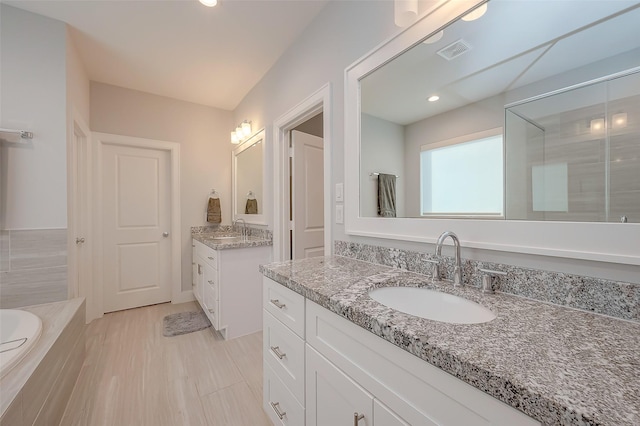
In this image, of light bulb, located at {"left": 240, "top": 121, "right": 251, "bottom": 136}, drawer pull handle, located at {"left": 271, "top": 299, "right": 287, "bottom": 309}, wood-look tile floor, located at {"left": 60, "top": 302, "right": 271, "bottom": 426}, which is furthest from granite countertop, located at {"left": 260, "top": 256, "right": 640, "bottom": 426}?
light bulb, located at {"left": 240, "top": 121, "right": 251, "bottom": 136}

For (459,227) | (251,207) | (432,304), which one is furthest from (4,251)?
(459,227)

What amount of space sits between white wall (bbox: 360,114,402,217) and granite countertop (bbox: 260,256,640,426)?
0.64 meters

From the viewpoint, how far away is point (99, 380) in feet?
5.73

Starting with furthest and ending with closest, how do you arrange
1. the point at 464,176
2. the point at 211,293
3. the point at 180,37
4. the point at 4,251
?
the point at 211,293
the point at 180,37
the point at 4,251
the point at 464,176

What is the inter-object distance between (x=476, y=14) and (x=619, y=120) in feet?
2.11

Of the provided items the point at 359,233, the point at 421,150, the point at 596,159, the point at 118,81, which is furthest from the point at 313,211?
the point at 118,81

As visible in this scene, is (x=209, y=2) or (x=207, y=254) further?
(x=207, y=254)

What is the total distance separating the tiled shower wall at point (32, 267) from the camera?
71.1 inches

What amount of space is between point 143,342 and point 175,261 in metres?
1.13

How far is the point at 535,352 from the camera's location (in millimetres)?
530

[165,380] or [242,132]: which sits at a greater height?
[242,132]

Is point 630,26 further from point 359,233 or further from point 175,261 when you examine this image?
point 175,261

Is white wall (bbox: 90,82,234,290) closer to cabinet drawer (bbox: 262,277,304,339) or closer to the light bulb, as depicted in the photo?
the light bulb

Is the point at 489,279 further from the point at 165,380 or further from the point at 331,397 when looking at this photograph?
the point at 165,380
